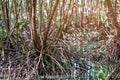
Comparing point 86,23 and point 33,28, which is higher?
point 33,28

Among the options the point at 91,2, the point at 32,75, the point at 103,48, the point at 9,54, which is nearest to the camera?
the point at 32,75

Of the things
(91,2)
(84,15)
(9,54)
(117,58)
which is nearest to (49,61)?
(9,54)

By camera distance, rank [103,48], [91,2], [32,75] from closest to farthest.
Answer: [32,75]
[103,48]
[91,2]

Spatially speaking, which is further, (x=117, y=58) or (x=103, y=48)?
(x=103, y=48)

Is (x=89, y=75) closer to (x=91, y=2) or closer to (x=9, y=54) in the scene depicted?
(x=9, y=54)

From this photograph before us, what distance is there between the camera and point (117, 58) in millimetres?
5477

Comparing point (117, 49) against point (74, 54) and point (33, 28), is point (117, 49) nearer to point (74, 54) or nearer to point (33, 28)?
point (74, 54)

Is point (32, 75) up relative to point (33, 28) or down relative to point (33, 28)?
down

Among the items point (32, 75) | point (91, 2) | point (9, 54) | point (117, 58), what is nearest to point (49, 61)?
point (32, 75)

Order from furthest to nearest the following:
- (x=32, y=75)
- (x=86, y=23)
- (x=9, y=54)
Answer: (x=86, y=23), (x=9, y=54), (x=32, y=75)

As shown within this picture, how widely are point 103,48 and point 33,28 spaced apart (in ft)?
5.92

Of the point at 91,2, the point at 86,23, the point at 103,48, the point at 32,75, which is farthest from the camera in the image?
the point at 86,23

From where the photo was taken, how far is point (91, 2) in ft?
32.2

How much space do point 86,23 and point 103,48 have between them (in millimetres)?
4469
